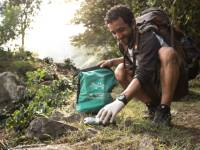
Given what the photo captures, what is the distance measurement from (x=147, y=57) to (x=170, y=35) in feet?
1.56

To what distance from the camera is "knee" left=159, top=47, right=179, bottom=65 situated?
4.23 metres

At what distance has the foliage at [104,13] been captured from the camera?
338 inches

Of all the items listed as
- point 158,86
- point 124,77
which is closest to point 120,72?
point 124,77

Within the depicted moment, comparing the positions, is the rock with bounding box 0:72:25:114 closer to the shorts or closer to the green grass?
the green grass

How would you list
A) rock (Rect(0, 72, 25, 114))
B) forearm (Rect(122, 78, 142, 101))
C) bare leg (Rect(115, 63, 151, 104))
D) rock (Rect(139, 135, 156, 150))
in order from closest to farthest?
rock (Rect(139, 135, 156, 150))
forearm (Rect(122, 78, 142, 101))
bare leg (Rect(115, 63, 151, 104))
rock (Rect(0, 72, 25, 114))

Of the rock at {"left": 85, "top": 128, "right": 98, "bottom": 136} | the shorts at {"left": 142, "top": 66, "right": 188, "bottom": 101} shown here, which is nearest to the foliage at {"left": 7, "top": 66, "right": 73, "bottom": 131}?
the rock at {"left": 85, "top": 128, "right": 98, "bottom": 136}

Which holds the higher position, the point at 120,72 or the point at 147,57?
the point at 147,57

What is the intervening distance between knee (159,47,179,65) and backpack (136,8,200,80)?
186 millimetres

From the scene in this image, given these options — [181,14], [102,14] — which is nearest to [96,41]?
[102,14]

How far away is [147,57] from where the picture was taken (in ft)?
13.9

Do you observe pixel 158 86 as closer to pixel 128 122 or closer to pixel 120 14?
pixel 128 122

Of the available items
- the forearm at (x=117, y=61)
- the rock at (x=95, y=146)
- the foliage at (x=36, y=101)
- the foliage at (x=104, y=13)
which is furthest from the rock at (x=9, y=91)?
the rock at (x=95, y=146)

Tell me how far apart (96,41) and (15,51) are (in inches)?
155

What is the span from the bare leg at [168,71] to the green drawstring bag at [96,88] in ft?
3.00
